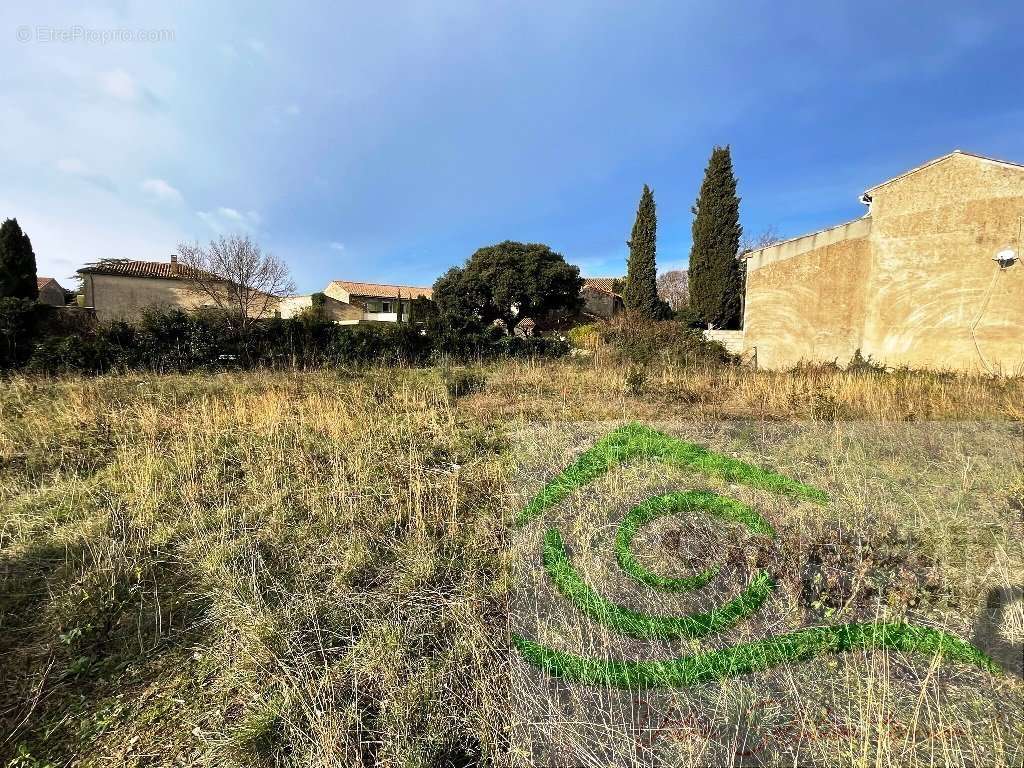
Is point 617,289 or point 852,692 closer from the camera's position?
point 852,692

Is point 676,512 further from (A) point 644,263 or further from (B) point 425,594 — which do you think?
(A) point 644,263

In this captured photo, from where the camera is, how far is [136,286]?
2262 centimetres

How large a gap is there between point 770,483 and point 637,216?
22.9 metres

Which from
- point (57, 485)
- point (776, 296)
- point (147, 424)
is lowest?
point (57, 485)

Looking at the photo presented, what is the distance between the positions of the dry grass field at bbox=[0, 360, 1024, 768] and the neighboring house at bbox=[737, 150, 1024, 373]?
20.5 ft

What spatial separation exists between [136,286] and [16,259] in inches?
174

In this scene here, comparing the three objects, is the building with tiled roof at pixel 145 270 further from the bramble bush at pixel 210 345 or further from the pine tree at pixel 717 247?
the pine tree at pixel 717 247

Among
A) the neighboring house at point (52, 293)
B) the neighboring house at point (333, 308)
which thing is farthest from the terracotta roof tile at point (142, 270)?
the neighboring house at point (52, 293)

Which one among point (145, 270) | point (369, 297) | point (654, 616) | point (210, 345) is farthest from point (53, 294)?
point (654, 616)

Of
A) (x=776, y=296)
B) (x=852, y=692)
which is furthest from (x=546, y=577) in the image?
(x=776, y=296)

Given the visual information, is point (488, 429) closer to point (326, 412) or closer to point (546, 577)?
point (326, 412)

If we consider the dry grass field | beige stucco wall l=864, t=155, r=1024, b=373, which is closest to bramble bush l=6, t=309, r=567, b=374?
the dry grass field

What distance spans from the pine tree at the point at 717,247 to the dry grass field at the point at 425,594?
1517cm

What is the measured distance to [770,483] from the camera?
3.81m
